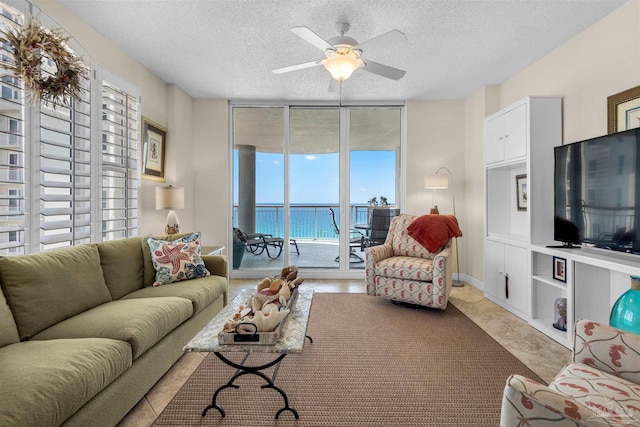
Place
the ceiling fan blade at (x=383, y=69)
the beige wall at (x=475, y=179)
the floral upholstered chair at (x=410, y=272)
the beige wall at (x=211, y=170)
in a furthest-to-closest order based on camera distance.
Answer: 1. the beige wall at (x=211, y=170)
2. the beige wall at (x=475, y=179)
3. the floral upholstered chair at (x=410, y=272)
4. the ceiling fan blade at (x=383, y=69)

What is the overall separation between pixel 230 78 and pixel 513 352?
407 centimetres

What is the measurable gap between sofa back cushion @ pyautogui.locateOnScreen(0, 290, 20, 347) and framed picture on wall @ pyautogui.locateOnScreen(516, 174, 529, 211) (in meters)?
4.45

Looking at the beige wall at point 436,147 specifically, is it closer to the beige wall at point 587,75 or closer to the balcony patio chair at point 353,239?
the beige wall at point 587,75

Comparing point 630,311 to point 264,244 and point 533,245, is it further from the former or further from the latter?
point 264,244

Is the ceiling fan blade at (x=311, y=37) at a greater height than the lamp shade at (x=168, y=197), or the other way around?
the ceiling fan blade at (x=311, y=37)

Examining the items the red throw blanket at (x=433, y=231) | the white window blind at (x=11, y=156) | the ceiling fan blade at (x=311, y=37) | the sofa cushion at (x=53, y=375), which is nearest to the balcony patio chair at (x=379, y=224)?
the red throw blanket at (x=433, y=231)

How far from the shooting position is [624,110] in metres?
2.51

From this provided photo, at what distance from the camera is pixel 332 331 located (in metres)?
2.99

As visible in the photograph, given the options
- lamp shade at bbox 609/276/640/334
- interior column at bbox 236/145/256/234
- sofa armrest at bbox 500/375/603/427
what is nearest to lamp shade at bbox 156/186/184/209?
interior column at bbox 236/145/256/234

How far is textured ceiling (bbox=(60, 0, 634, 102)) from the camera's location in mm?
2580

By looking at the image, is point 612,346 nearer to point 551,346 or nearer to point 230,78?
point 551,346

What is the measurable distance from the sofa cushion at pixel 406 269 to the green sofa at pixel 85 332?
1877 millimetres

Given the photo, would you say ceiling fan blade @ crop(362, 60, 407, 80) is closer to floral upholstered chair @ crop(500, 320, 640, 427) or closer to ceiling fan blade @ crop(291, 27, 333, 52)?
ceiling fan blade @ crop(291, 27, 333, 52)

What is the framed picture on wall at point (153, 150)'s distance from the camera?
12.1 feet
